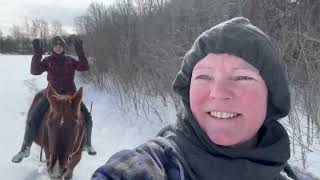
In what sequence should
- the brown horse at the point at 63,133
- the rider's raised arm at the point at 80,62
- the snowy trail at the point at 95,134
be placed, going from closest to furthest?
1. the brown horse at the point at 63,133
2. the rider's raised arm at the point at 80,62
3. the snowy trail at the point at 95,134

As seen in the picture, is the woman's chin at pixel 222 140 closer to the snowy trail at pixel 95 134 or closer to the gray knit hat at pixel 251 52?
the gray knit hat at pixel 251 52

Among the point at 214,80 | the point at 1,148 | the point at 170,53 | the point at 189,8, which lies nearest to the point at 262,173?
the point at 214,80


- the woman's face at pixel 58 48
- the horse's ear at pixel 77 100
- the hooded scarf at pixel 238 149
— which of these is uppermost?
the hooded scarf at pixel 238 149

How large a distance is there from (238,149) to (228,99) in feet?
0.43

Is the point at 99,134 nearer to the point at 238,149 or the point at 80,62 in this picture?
the point at 80,62

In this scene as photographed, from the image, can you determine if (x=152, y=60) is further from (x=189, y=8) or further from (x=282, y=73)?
(x=282, y=73)

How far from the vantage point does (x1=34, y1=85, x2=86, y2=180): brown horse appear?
15.1 ft

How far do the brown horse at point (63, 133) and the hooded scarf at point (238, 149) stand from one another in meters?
3.53

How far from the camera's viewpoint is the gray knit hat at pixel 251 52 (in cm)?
121

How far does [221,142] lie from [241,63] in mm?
210

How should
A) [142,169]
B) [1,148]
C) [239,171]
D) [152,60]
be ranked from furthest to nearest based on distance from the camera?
[152,60], [1,148], [239,171], [142,169]

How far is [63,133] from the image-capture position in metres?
4.69

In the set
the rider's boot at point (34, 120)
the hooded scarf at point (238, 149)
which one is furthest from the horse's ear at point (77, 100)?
the hooded scarf at point (238, 149)

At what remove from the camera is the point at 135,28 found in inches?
556
